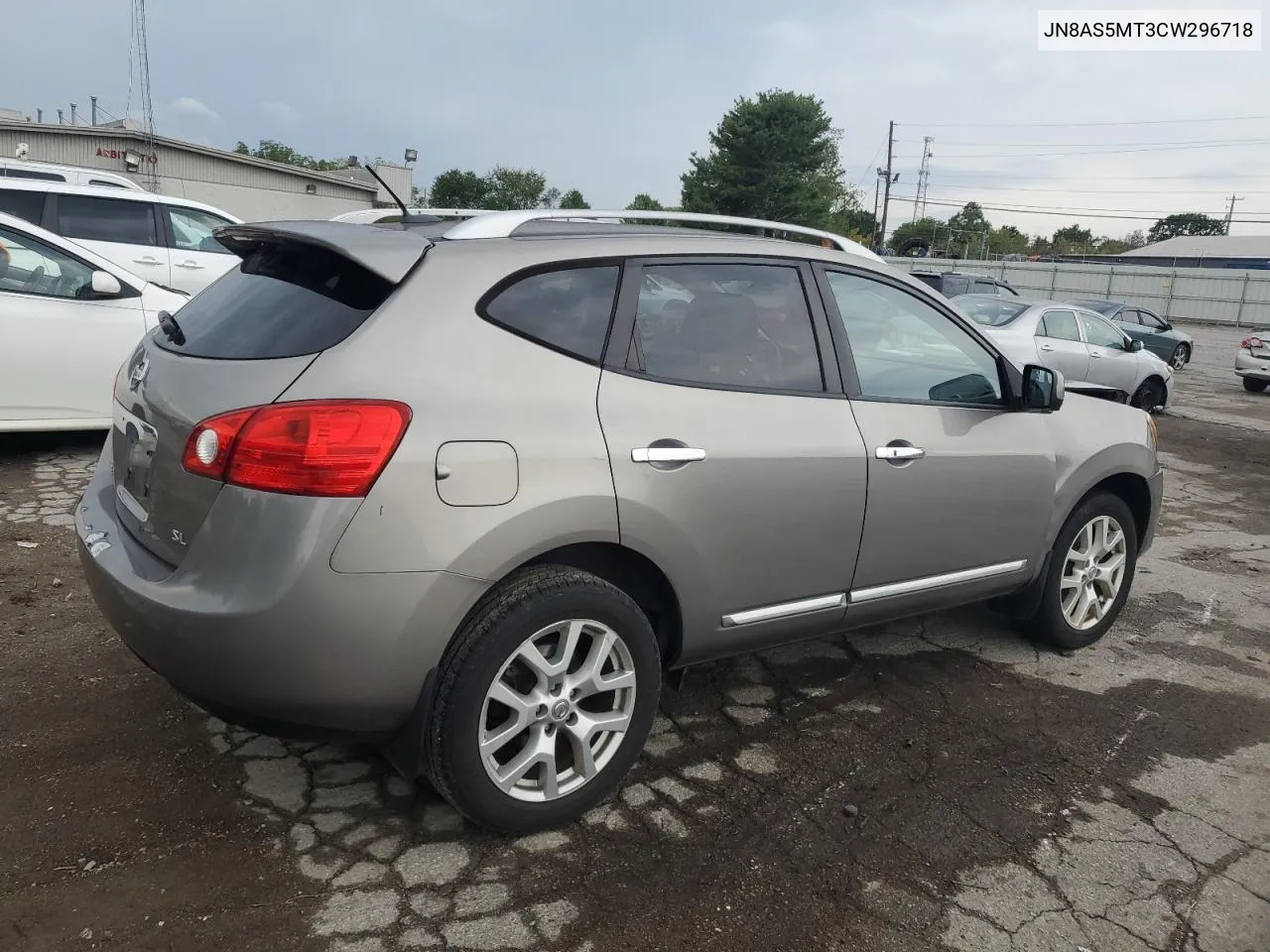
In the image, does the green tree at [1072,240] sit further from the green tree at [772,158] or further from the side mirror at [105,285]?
the side mirror at [105,285]

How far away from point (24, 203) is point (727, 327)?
27.1 ft

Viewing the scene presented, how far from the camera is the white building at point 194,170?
98.6ft

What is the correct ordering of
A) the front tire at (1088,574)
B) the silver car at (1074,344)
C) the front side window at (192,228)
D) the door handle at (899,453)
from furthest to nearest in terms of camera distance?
the silver car at (1074,344), the front side window at (192,228), the front tire at (1088,574), the door handle at (899,453)

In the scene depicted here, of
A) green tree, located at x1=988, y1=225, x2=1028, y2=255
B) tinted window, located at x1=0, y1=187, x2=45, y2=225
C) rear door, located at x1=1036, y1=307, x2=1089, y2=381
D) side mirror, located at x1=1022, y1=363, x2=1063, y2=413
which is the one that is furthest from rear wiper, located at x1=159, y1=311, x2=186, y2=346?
green tree, located at x1=988, y1=225, x2=1028, y2=255

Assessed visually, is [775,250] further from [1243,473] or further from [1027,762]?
[1243,473]

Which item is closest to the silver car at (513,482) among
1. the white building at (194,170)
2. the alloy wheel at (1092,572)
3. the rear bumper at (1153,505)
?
the alloy wheel at (1092,572)

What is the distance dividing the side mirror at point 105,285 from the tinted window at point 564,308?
481 centimetres

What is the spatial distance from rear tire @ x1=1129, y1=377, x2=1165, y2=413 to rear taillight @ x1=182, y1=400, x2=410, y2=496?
42.8 ft

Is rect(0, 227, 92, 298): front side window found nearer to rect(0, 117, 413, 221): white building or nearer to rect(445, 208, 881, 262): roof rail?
rect(445, 208, 881, 262): roof rail

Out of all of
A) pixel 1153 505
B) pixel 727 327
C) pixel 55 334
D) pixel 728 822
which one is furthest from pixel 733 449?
pixel 55 334

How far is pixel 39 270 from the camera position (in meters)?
6.11

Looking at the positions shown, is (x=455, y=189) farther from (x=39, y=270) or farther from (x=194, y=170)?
(x=39, y=270)

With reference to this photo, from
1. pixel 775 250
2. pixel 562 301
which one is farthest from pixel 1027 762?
pixel 562 301

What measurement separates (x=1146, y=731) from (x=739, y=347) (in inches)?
85.8
